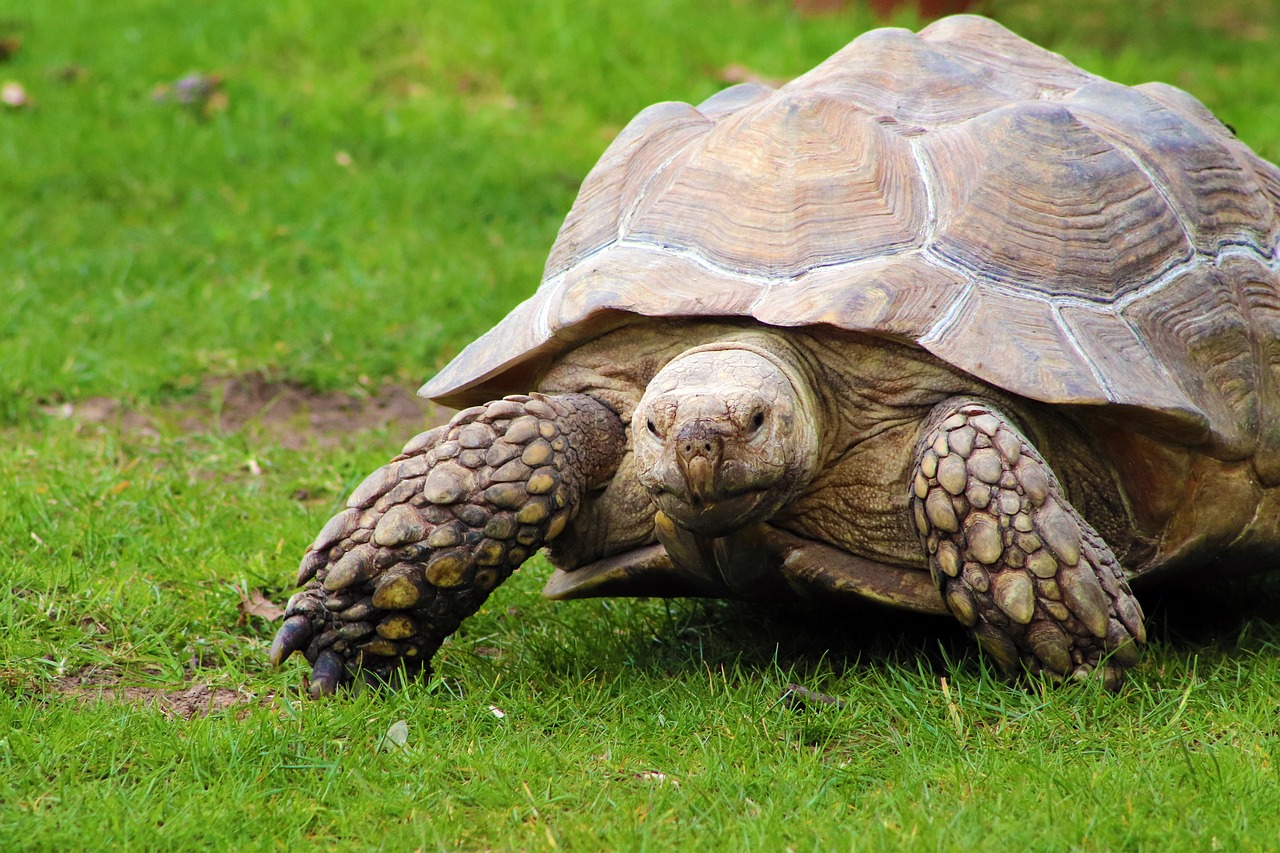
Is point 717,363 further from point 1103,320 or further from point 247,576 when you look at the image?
point 247,576

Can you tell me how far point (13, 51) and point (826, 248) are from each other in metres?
6.81

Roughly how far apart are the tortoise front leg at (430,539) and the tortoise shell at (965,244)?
0.34 meters

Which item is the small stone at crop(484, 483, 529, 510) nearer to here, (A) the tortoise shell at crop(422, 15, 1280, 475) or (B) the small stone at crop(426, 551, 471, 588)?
(B) the small stone at crop(426, 551, 471, 588)

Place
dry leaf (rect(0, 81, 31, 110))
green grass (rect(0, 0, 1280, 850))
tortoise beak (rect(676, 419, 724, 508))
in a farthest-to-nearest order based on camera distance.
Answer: dry leaf (rect(0, 81, 31, 110)) < tortoise beak (rect(676, 419, 724, 508)) < green grass (rect(0, 0, 1280, 850))

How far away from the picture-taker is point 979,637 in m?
3.06

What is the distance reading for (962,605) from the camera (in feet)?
9.86

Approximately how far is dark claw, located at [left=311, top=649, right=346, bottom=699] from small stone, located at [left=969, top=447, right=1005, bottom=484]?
147 cm

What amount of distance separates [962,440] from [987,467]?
84 mm

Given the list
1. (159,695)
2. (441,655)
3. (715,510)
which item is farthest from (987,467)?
(159,695)

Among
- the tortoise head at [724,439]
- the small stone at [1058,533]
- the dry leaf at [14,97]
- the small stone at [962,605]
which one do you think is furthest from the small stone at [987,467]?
the dry leaf at [14,97]

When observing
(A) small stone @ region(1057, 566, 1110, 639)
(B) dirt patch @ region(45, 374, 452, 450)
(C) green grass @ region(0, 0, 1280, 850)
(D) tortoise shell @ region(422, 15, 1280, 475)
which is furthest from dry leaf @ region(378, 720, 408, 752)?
(B) dirt patch @ region(45, 374, 452, 450)

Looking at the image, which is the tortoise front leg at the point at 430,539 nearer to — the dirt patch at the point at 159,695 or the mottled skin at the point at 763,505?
the mottled skin at the point at 763,505

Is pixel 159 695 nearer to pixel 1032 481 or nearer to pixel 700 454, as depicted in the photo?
pixel 700 454

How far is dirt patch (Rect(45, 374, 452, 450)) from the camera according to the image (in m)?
5.00
